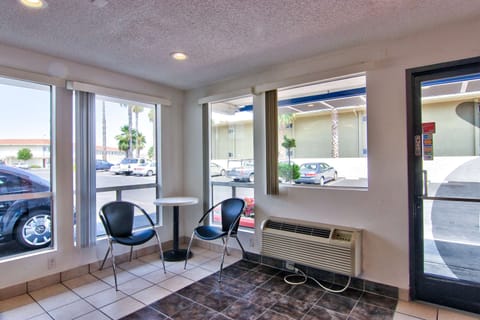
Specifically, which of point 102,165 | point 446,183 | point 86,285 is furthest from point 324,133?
point 86,285

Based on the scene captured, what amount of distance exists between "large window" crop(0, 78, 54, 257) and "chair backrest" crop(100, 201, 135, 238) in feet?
1.89

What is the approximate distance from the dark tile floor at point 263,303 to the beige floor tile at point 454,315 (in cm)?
35

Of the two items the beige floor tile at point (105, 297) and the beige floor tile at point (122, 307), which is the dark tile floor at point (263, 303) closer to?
the beige floor tile at point (122, 307)

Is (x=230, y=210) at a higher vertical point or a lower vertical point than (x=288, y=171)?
lower

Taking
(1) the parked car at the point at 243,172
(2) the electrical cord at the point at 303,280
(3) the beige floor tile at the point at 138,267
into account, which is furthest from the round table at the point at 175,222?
(2) the electrical cord at the point at 303,280

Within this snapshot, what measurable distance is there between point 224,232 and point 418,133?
2.37 meters

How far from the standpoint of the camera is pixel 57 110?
9.84ft

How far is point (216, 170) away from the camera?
413 cm

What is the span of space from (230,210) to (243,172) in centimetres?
57

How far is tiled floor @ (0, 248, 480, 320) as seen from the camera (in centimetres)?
230

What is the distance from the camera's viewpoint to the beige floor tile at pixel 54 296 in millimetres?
2497

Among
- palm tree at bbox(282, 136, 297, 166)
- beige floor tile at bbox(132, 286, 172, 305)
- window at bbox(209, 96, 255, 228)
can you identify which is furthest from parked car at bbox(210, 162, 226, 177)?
beige floor tile at bbox(132, 286, 172, 305)

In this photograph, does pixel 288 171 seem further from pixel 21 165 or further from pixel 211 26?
pixel 21 165

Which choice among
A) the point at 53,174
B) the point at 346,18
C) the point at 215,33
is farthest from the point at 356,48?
the point at 53,174
